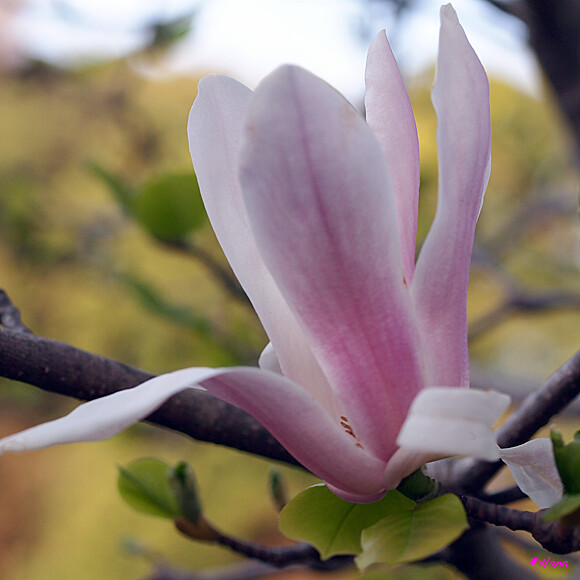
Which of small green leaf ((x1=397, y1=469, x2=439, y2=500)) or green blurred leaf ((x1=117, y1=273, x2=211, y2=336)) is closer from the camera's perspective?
small green leaf ((x1=397, y1=469, x2=439, y2=500))

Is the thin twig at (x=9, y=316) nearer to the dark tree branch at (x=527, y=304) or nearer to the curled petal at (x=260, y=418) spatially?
the curled petal at (x=260, y=418)

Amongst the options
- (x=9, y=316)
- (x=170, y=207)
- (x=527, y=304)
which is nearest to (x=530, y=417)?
(x=9, y=316)

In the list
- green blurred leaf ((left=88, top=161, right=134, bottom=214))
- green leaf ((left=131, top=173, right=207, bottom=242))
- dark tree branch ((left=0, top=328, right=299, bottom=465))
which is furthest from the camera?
green blurred leaf ((left=88, top=161, right=134, bottom=214))

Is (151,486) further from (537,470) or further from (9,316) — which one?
(537,470)

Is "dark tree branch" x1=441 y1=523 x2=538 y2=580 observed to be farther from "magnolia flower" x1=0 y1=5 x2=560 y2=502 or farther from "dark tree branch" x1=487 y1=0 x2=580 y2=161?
"dark tree branch" x1=487 y1=0 x2=580 y2=161

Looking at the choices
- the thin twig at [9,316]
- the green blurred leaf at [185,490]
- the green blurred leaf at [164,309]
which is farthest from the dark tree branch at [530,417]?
the green blurred leaf at [164,309]

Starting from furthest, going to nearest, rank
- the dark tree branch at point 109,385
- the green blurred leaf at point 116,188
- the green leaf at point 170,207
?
the green blurred leaf at point 116,188 → the green leaf at point 170,207 → the dark tree branch at point 109,385

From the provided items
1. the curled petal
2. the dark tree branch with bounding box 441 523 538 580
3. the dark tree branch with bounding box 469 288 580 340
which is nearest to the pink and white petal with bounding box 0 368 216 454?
the curled petal
